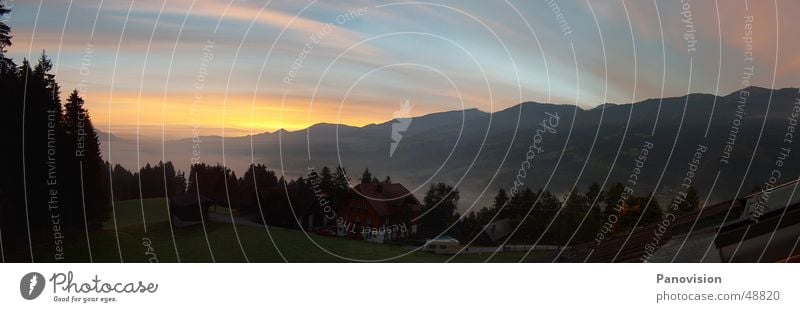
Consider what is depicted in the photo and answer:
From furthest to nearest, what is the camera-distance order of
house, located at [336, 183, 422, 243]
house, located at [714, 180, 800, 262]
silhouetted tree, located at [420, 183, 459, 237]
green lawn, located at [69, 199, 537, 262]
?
silhouetted tree, located at [420, 183, 459, 237]
house, located at [336, 183, 422, 243]
green lawn, located at [69, 199, 537, 262]
house, located at [714, 180, 800, 262]

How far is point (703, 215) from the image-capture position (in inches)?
504

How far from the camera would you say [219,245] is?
1566cm

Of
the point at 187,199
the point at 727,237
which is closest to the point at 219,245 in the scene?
the point at 187,199

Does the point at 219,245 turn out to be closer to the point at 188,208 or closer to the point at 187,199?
the point at 188,208

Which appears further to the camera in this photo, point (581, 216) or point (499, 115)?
point (581, 216)

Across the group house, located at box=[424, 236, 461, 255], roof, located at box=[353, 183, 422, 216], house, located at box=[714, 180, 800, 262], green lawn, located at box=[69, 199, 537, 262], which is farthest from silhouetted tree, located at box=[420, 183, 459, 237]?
house, located at box=[714, 180, 800, 262]

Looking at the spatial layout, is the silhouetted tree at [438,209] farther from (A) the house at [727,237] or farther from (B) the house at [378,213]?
(A) the house at [727,237]

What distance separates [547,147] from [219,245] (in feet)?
28.4

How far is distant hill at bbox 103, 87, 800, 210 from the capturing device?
53.1 ft

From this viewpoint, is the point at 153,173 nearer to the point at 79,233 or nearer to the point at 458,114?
the point at 79,233

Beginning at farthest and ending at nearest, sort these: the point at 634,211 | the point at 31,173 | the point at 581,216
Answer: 1. the point at 634,211
2. the point at 581,216
3. the point at 31,173

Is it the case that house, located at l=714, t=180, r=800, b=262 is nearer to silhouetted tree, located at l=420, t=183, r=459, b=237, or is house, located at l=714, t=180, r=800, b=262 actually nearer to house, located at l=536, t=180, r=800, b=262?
house, located at l=536, t=180, r=800, b=262
